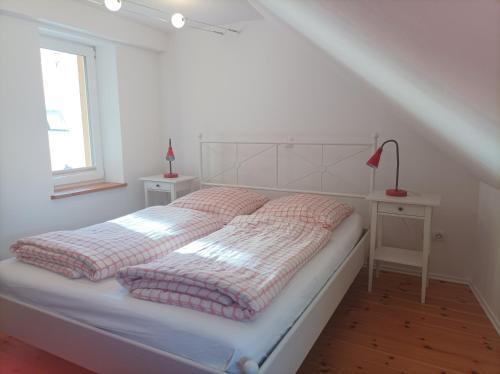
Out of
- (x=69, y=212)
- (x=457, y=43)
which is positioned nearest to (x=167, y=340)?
(x=457, y=43)

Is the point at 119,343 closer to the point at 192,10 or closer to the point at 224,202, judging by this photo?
the point at 224,202

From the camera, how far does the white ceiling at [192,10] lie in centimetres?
266

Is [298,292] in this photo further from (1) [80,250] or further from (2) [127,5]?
(2) [127,5]

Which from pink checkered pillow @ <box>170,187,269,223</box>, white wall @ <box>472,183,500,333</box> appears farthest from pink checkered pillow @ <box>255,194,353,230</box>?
white wall @ <box>472,183,500,333</box>

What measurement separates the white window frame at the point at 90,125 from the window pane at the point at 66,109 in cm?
3

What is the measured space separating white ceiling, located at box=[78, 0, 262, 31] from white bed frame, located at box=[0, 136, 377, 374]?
2051 mm

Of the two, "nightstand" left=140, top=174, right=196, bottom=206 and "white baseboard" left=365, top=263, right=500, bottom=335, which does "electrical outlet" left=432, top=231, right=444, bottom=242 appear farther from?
"nightstand" left=140, top=174, right=196, bottom=206

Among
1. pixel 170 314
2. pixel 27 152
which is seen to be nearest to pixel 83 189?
pixel 27 152

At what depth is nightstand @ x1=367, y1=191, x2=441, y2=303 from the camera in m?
2.33

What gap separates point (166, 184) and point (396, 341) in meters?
2.25

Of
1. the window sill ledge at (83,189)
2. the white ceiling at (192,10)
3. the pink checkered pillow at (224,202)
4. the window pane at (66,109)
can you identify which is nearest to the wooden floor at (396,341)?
the pink checkered pillow at (224,202)

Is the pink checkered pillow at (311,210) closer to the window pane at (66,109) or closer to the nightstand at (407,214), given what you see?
the nightstand at (407,214)

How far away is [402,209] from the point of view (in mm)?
2404

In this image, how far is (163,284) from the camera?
59.1 inches
